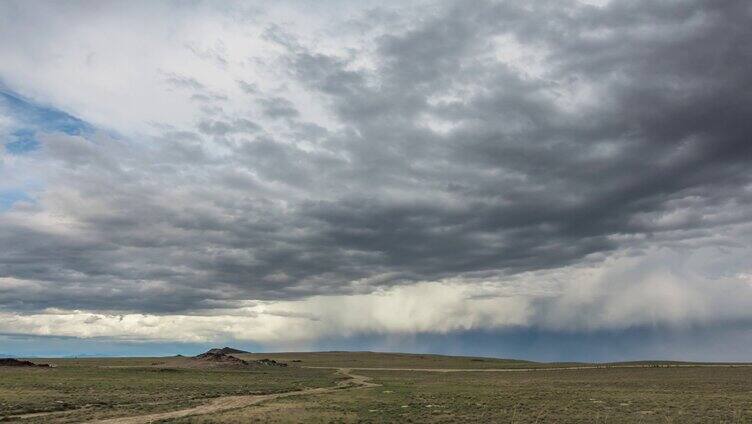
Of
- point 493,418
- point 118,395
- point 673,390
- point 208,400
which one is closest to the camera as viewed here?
point 493,418

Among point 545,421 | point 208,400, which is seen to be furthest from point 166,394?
point 545,421

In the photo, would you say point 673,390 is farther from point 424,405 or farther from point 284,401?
point 284,401

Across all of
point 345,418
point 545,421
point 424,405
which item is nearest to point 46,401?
point 345,418

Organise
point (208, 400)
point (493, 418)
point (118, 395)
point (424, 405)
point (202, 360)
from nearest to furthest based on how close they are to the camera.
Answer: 1. point (493, 418)
2. point (424, 405)
3. point (208, 400)
4. point (118, 395)
5. point (202, 360)

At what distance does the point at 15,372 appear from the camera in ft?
326

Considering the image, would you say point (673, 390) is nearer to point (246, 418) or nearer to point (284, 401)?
point (284, 401)

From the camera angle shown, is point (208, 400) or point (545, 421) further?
point (208, 400)

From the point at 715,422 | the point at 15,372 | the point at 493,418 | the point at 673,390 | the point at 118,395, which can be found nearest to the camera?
the point at 715,422

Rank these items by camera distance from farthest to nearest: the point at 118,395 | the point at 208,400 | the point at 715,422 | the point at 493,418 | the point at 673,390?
the point at 673,390, the point at 118,395, the point at 208,400, the point at 493,418, the point at 715,422

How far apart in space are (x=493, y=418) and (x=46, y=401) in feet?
143

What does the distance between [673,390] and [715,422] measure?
33397 mm

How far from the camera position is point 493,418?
4169cm

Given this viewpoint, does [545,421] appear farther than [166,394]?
No

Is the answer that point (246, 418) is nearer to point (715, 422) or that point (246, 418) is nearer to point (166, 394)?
point (166, 394)
